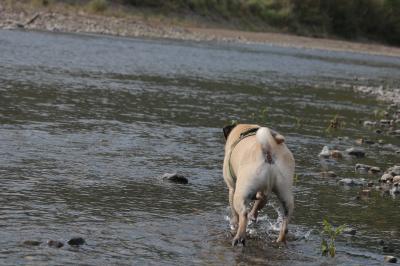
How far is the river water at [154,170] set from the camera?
7594 mm

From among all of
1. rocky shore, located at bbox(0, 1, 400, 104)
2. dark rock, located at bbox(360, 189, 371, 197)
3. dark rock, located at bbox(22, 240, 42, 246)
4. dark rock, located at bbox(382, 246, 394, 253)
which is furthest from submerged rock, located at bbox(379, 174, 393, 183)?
rocky shore, located at bbox(0, 1, 400, 104)

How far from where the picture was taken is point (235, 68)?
1364 inches

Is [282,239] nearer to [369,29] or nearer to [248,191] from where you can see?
[248,191]

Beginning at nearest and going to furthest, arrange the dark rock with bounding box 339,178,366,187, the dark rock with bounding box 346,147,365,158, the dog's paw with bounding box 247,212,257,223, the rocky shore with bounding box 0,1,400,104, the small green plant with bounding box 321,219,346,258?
the small green plant with bounding box 321,219,346,258, the dog's paw with bounding box 247,212,257,223, the dark rock with bounding box 339,178,366,187, the dark rock with bounding box 346,147,365,158, the rocky shore with bounding box 0,1,400,104

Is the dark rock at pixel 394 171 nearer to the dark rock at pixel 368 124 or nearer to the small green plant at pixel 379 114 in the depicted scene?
the dark rock at pixel 368 124

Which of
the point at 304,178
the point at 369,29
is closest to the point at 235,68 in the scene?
the point at 304,178

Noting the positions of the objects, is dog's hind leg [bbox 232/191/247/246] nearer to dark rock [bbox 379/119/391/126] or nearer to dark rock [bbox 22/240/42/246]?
dark rock [bbox 22/240/42/246]

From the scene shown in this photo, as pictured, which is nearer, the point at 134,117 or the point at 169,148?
the point at 169,148

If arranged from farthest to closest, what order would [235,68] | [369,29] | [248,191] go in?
[369,29] < [235,68] < [248,191]

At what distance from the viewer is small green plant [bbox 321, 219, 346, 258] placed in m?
7.65

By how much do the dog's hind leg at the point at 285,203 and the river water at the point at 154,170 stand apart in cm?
18

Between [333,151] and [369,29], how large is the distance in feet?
273

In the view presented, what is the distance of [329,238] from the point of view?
27.2 ft

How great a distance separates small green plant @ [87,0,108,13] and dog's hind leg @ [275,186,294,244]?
55.1 m
